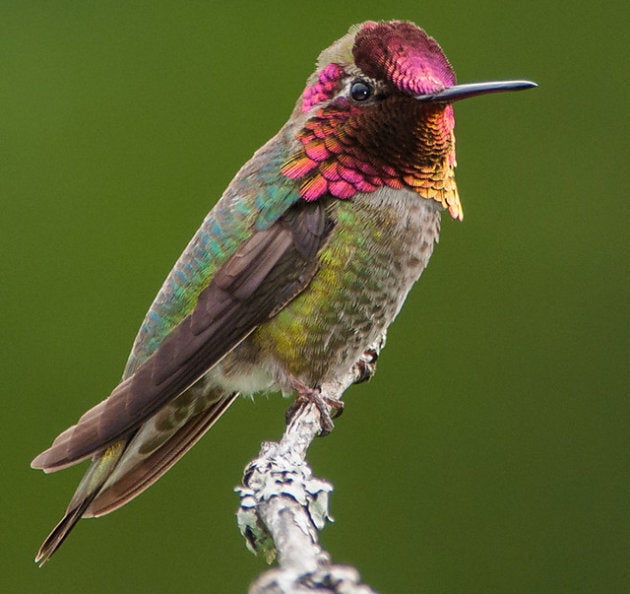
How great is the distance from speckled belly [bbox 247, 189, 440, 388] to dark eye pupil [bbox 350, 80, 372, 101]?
0.81 feet

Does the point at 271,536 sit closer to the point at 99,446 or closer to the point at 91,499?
the point at 99,446

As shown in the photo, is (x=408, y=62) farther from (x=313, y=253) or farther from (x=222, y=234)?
(x=222, y=234)

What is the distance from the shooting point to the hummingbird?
284 cm

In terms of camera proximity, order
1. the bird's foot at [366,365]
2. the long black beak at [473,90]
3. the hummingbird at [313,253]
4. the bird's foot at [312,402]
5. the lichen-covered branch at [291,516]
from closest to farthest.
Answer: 1. the lichen-covered branch at [291,516]
2. the long black beak at [473,90]
3. the hummingbird at [313,253]
4. the bird's foot at [312,402]
5. the bird's foot at [366,365]

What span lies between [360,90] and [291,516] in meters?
1.29

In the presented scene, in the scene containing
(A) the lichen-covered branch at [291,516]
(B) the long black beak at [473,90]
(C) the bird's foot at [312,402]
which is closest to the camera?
(A) the lichen-covered branch at [291,516]

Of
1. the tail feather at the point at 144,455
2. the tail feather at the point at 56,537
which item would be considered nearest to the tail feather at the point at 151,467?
the tail feather at the point at 144,455

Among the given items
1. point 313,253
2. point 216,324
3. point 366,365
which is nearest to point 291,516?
point 216,324

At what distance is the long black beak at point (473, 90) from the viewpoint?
Answer: 2.70 meters

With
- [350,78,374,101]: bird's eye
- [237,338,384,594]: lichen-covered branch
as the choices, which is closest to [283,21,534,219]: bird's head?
[350,78,374,101]: bird's eye

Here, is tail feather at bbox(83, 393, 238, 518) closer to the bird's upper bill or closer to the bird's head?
the bird's head

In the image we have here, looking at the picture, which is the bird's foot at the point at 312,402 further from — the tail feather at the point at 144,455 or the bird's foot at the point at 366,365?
the bird's foot at the point at 366,365

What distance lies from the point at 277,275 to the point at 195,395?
16.8 inches

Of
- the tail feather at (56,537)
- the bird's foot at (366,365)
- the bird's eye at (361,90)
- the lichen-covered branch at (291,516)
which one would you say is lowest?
the lichen-covered branch at (291,516)
